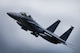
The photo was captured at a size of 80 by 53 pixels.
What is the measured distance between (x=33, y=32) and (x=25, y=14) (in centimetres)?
548

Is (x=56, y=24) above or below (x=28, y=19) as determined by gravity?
above

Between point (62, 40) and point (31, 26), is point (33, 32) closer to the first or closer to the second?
point (31, 26)

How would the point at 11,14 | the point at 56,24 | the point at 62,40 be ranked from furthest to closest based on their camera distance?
the point at 56,24 < the point at 62,40 < the point at 11,14

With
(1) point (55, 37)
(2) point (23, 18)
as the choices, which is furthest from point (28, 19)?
(1) point (55, 37)

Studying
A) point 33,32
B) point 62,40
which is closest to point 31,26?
point 33,32

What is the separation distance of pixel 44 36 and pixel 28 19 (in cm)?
579

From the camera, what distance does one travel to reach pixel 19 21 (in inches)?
3401

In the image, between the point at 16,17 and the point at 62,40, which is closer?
the point at 16,17

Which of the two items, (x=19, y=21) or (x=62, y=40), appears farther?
(x=62, y=40)

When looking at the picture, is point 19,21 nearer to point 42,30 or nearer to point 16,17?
point 16,17

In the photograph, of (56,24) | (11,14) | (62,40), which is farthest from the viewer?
(56,24)

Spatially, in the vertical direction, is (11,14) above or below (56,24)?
below

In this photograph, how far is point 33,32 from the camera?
3410 inches

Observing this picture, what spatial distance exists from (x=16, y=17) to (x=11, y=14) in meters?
1.39
